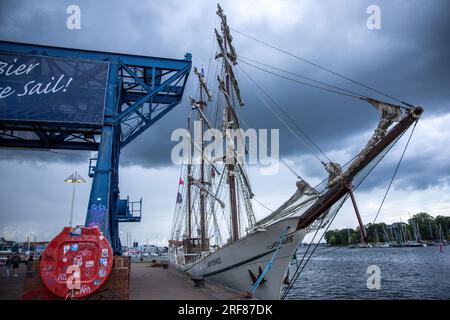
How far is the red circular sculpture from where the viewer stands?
7656 mm

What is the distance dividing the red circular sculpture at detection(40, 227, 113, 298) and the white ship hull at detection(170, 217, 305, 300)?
7.58 meters

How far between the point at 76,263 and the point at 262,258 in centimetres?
855

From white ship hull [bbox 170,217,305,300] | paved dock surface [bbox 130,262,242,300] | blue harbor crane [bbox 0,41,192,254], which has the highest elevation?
blue harbor crane [bbox 0,41,192,254]

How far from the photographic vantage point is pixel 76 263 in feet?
25.9

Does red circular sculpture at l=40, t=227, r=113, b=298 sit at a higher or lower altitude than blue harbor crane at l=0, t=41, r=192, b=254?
lower

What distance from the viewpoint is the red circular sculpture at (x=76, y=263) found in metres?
7.66

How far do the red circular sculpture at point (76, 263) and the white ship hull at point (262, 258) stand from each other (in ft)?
24.9

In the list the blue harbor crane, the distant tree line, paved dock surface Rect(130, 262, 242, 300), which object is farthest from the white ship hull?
the distant tree line

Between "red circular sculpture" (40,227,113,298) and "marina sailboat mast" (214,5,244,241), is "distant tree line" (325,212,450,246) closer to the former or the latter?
"marina sailboat mast" (214,5,244,241)

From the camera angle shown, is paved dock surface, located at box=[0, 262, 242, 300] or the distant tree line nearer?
paved dock surface, located at box=[0, 262, 242, 300]

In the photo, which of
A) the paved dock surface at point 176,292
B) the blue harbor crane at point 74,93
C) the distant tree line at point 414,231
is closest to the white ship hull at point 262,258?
the paved dock surface at point 176,292

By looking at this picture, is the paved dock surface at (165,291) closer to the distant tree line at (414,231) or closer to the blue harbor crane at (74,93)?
the blue harbor crane at (74,93)

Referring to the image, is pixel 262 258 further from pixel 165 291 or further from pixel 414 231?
pixel 414 231
